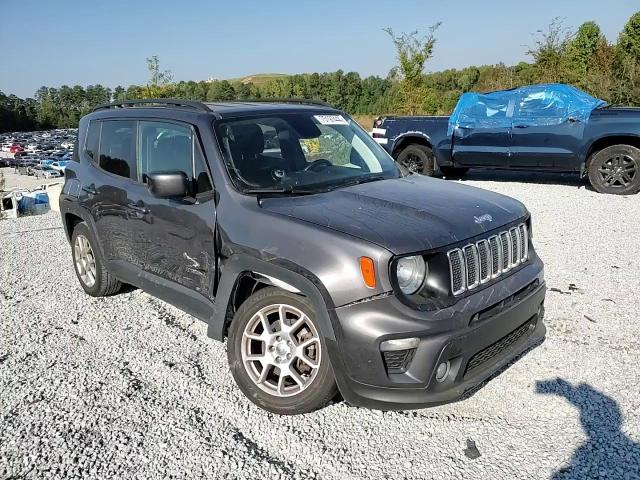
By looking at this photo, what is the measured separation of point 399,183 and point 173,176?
1.56 m

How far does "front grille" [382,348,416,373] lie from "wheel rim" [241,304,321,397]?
1.39 ft

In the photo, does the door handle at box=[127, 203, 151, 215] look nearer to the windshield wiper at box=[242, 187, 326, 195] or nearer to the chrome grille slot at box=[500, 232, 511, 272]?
the windshield wiper at box=[242, 187, 326, 195]

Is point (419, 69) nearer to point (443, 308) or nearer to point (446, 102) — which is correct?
point (446, 102)

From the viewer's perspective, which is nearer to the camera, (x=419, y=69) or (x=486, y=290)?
(x=486, y=290)

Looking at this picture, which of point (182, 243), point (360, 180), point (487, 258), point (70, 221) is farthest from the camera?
point (70, 221)

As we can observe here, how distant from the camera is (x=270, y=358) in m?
3.09

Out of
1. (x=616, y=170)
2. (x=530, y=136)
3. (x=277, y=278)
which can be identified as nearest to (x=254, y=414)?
(x=277, y=278)

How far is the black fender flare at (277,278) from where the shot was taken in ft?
8.85

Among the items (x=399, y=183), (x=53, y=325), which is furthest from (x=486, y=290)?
(x=53, y=325)

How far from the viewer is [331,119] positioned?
436cm

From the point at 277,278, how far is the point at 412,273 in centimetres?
74

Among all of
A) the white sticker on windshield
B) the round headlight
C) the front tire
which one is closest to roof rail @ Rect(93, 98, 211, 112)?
the white sticker on windshield

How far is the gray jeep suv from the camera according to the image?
263cm

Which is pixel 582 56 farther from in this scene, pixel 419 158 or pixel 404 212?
pixel 404 212
